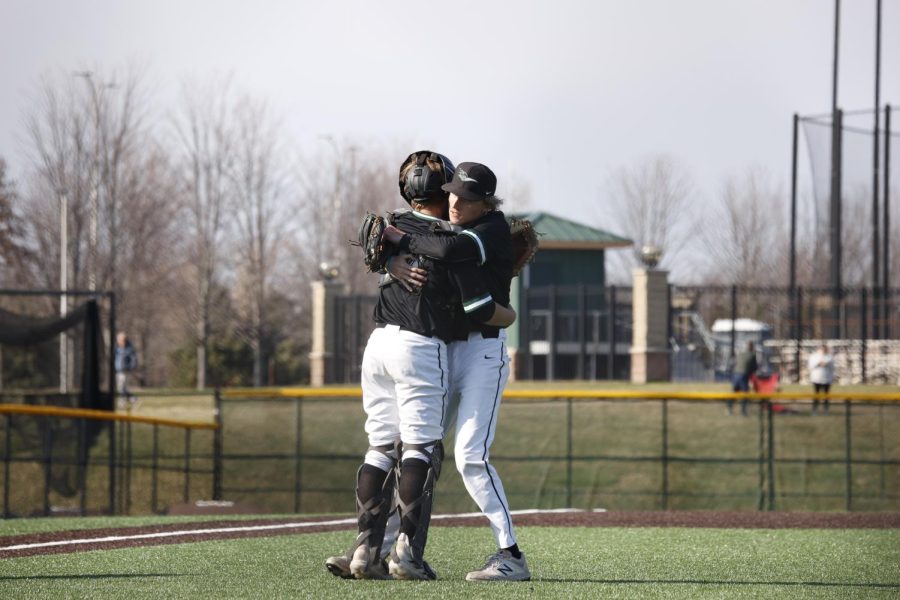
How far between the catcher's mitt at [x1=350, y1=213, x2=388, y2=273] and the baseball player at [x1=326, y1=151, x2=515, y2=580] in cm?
13

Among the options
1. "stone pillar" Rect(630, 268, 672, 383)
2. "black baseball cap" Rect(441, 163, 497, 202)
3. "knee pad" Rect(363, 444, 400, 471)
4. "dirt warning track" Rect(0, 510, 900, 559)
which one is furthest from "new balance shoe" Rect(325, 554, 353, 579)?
"stone pillar" Rect(630, 268, 672, 383)

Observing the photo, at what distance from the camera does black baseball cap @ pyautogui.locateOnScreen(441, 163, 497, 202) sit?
6320 millimetres

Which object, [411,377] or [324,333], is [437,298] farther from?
[324,333]

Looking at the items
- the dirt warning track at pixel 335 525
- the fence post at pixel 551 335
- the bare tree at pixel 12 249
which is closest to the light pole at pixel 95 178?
the bare tree at pixel 12 249

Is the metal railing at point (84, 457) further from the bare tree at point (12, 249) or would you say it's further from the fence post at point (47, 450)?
the bare tree at point (12, 249)

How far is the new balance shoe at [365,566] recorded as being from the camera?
6.30m

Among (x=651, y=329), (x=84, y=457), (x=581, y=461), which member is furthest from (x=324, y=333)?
(x=84, y=457)

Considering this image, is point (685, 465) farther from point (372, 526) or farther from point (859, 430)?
point (372, 526)

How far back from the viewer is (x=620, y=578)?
6.54 m

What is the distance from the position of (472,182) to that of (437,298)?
1.78ft

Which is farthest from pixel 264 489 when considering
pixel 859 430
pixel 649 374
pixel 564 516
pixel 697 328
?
pixel 697 328

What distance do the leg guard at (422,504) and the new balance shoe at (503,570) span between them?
265mm

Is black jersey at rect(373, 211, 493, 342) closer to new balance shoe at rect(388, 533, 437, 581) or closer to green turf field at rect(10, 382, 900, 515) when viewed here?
new balance shoe at rect(388, 533, 437, 581)

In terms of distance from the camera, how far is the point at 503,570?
629 centimetres
